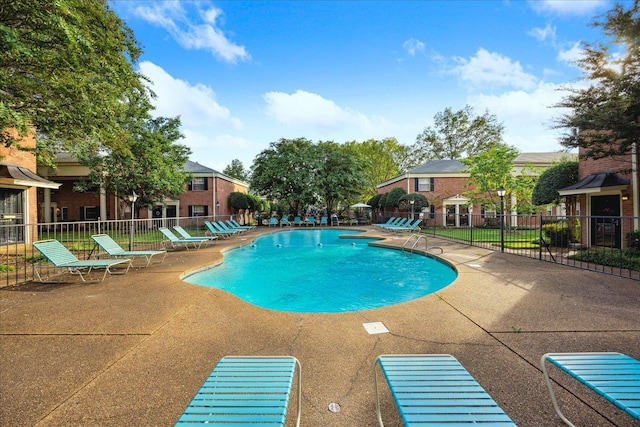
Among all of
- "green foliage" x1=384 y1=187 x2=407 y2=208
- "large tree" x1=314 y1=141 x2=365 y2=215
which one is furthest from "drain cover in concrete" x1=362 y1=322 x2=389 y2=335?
"large tree" x1=314 y1=141 x2=365 y2=215

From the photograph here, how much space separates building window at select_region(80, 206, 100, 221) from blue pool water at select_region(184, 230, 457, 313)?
19066mm

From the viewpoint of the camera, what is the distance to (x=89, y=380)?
8.89 feet

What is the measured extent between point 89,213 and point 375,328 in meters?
29.4

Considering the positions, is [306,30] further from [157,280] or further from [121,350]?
[121,350]

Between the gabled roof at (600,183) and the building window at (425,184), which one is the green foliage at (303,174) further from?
the gabled roof at (600,183)

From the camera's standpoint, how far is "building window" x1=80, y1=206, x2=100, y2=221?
82.0ft

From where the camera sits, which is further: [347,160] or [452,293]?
[347,160]

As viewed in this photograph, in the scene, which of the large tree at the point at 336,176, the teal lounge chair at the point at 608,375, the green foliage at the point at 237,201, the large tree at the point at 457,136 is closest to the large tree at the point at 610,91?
the teal lounge chair at the point at 608,375

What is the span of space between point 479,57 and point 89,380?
18.0 meters

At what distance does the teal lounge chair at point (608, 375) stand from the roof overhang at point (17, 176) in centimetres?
1726

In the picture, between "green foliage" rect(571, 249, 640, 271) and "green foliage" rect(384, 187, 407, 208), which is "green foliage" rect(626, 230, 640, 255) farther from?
"green foliage" rect(384, 187, 407, 208)

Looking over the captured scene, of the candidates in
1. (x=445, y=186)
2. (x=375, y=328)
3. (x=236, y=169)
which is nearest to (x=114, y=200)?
(x=375, y=328)

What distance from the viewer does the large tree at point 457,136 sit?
40.5 meters

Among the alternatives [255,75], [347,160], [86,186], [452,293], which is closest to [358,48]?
[255,75]
